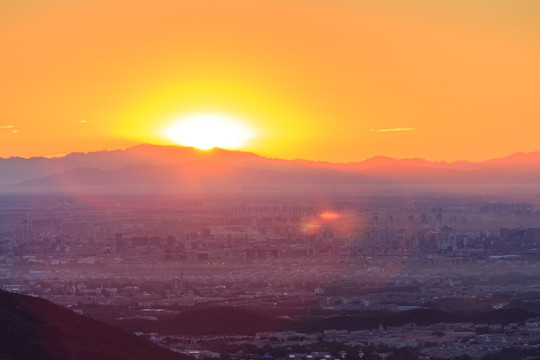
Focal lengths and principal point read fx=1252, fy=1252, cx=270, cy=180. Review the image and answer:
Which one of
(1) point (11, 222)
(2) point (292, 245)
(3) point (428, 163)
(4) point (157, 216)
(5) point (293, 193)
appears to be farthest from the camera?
(3) point (428, 163)

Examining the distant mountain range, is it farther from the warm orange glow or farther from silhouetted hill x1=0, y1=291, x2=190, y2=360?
silhouetted hill x1=0, y1=291, x2=190, y2=360

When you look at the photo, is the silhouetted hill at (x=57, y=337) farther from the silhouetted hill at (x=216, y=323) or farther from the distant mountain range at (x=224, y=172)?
the distant mountain range at (x=224, y=172)

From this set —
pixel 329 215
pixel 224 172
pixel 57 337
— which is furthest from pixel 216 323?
pixel 224 172

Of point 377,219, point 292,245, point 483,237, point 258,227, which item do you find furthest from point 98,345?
point 377,219

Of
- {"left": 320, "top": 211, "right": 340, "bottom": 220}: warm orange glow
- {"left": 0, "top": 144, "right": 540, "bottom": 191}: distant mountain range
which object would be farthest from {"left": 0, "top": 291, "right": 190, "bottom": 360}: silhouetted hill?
{"left": 0, "top": 144, "right": 540, "bottom": 191}: distant mountain range

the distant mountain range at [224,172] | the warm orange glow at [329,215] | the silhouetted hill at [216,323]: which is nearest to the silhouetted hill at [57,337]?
the silhouetted hill at [216,323]

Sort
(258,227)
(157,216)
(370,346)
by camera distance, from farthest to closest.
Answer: (157,216) < (258,227) < (370,346)

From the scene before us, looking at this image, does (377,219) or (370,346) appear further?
(377,219)

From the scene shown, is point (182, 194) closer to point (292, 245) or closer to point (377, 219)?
point (377, 219)
